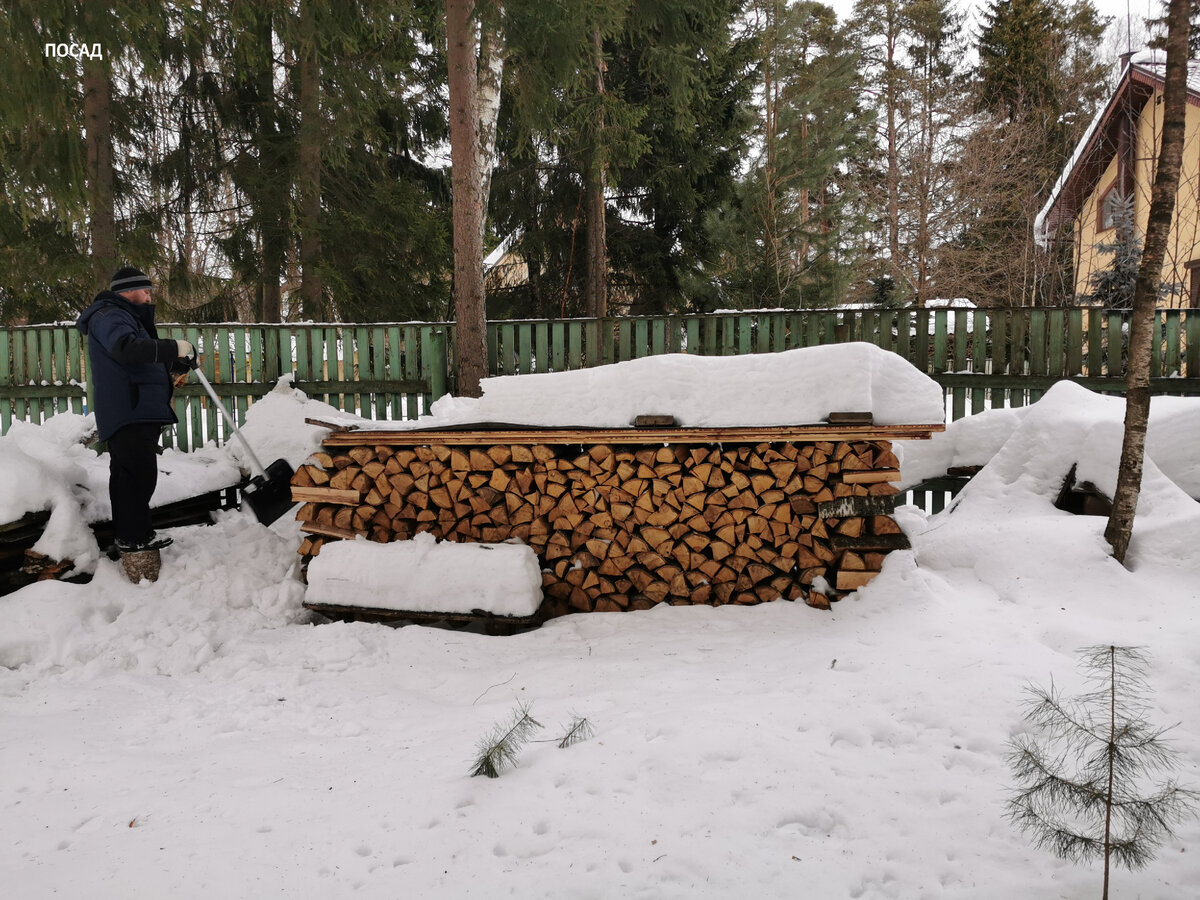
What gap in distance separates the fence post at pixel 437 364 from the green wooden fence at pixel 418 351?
0.4 inches

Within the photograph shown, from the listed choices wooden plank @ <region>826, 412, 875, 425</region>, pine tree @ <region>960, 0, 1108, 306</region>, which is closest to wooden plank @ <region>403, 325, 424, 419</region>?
wooden plank @ <region>826, 412, 875, 425</region>

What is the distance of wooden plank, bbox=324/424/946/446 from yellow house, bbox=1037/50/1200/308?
9.49 metres

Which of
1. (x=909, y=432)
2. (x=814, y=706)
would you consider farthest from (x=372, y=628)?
(x=909, y=432)

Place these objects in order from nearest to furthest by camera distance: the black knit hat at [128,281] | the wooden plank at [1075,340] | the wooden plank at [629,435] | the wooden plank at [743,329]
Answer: the wooden plank at [629,435], the black knit hat at [128,281], the wooden plank at [1075,340], the wooden plank at [743,329]

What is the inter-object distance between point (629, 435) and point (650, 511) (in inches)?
17.8

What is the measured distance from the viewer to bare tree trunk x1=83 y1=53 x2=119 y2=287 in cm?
798

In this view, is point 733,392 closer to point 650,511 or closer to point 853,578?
point 650,511

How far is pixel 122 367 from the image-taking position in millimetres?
4117

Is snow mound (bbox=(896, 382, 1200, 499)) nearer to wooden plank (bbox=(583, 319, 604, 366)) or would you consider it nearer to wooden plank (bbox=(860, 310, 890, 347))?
wooden plank (bbox=(860, 310, 890, 347))

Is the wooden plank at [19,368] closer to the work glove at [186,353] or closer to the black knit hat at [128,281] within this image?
the black knit hat at [128,281]

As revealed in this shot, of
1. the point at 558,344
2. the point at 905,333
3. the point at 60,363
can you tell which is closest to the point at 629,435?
the point at 558,344

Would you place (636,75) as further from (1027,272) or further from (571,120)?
(1027,272)

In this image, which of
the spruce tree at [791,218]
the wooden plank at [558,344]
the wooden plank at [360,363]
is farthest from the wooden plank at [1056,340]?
the wooden plank at [360,363]

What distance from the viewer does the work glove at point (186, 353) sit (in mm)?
4199
